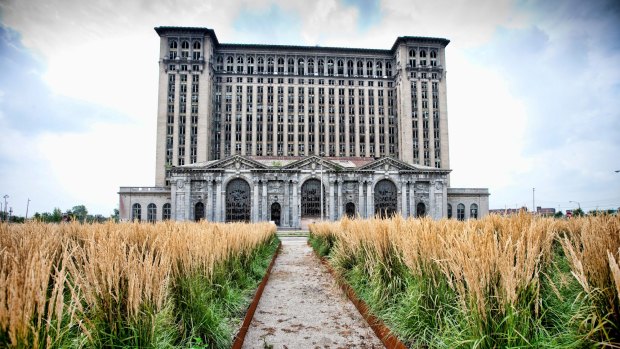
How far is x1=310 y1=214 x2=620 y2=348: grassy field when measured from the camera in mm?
2682

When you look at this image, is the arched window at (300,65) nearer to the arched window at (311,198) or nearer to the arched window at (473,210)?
the arched window at (311,198)

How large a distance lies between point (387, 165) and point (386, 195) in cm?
463

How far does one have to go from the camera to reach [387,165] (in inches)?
1967

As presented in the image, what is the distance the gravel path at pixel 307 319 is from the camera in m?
4.60

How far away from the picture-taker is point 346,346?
4.46m

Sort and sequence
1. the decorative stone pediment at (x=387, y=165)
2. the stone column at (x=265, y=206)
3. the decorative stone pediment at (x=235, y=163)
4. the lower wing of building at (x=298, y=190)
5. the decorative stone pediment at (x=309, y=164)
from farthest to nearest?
the decorative stone pediment at (x=387, y=165) < the decorative stone pediment at (x=309, y=164) < the decorative stone pediment at (x=235, y=163) < the lower wing of building at (x=298, y=190) < the stone column at (x=265, y=206)

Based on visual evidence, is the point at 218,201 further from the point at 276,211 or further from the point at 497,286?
the point at 497,286

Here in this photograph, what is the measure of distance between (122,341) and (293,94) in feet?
252

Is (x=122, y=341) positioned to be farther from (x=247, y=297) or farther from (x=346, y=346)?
(x=247, y=297)

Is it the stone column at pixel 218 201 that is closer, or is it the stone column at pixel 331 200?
the stone column at pixel 218 201

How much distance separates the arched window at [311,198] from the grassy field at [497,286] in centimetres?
4196

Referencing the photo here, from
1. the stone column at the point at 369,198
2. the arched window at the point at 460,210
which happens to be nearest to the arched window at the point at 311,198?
the stone column at the point at 369,198

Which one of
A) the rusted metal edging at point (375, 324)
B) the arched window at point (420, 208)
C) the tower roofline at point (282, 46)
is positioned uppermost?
the tower roofline at point (282, 46)

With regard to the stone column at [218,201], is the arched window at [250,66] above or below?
above
